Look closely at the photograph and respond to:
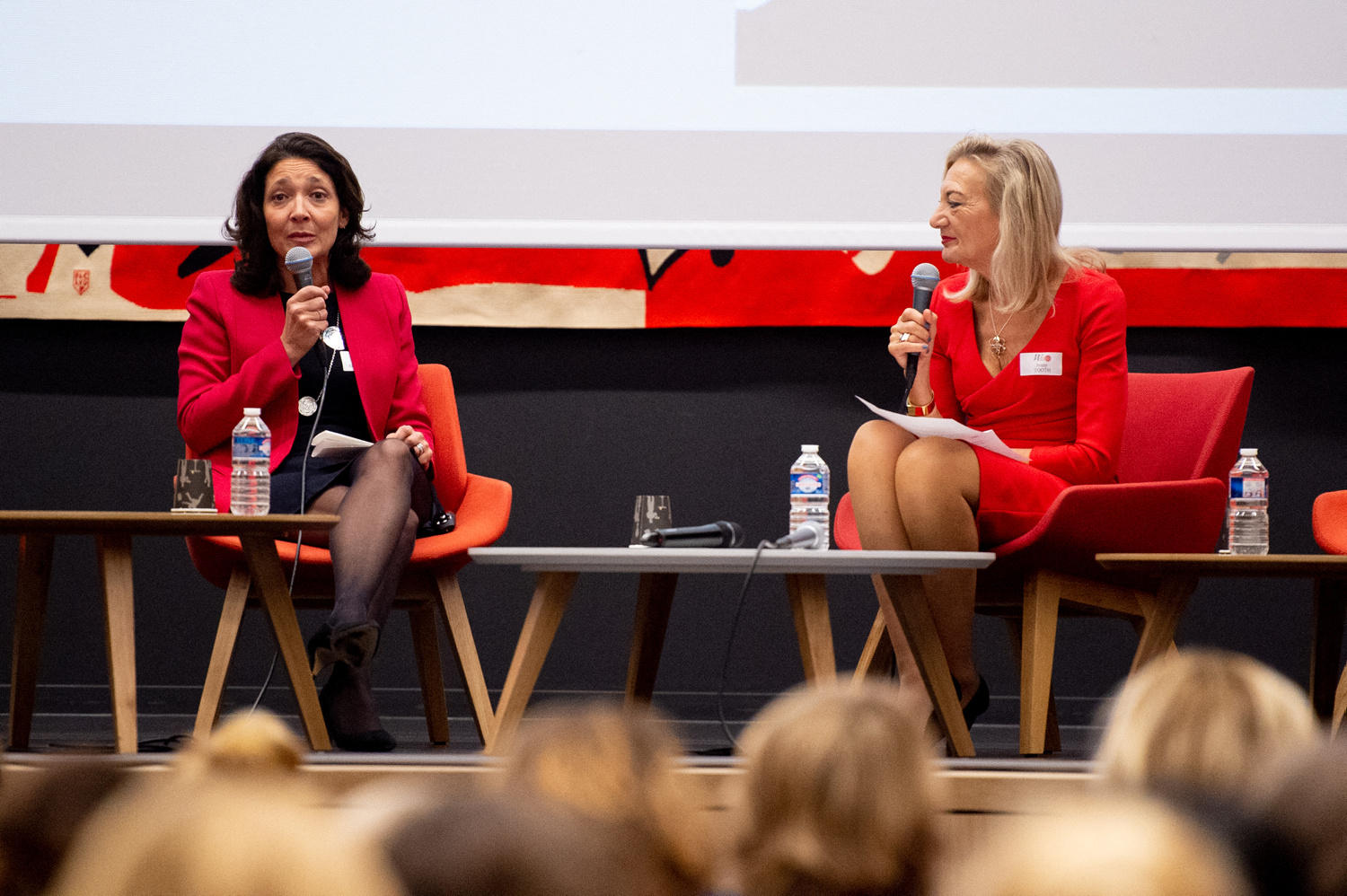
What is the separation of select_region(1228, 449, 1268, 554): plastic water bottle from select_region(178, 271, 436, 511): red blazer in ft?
5.34

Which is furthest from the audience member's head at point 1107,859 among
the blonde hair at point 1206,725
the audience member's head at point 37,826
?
the audience member's head at point 37,826

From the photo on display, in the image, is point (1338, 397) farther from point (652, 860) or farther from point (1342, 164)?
point (652, 860)

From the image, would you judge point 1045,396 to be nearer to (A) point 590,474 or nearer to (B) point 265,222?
(A) point 590,474

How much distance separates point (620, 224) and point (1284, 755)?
107 inches

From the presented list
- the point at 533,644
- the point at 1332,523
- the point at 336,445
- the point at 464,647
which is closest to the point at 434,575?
the point at 464,647

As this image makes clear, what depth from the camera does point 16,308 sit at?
3410 millimetres

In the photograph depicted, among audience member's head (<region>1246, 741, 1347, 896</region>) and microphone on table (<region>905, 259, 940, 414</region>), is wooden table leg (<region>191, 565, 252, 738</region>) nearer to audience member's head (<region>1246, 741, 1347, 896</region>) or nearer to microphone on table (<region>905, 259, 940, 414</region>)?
microphone on table (<region>905, 259, 940, 414</region>)

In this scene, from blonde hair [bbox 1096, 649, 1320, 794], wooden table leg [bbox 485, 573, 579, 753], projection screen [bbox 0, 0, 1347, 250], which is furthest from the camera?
projection screen [bbox 0, 0, 1347, 250]

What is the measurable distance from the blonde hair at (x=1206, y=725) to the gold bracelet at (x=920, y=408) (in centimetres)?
176

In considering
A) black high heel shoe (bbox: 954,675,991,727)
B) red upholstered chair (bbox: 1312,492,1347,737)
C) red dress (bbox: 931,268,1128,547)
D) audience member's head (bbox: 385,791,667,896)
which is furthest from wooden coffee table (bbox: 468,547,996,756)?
audience member's head (bbox: 385,791,667,896)

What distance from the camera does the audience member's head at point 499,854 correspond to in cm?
54

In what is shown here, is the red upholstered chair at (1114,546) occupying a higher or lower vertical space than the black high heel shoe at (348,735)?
higher

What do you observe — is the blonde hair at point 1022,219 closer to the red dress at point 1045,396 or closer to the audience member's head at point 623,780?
the red dress at point 1045,396

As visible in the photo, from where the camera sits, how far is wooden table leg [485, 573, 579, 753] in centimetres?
206
